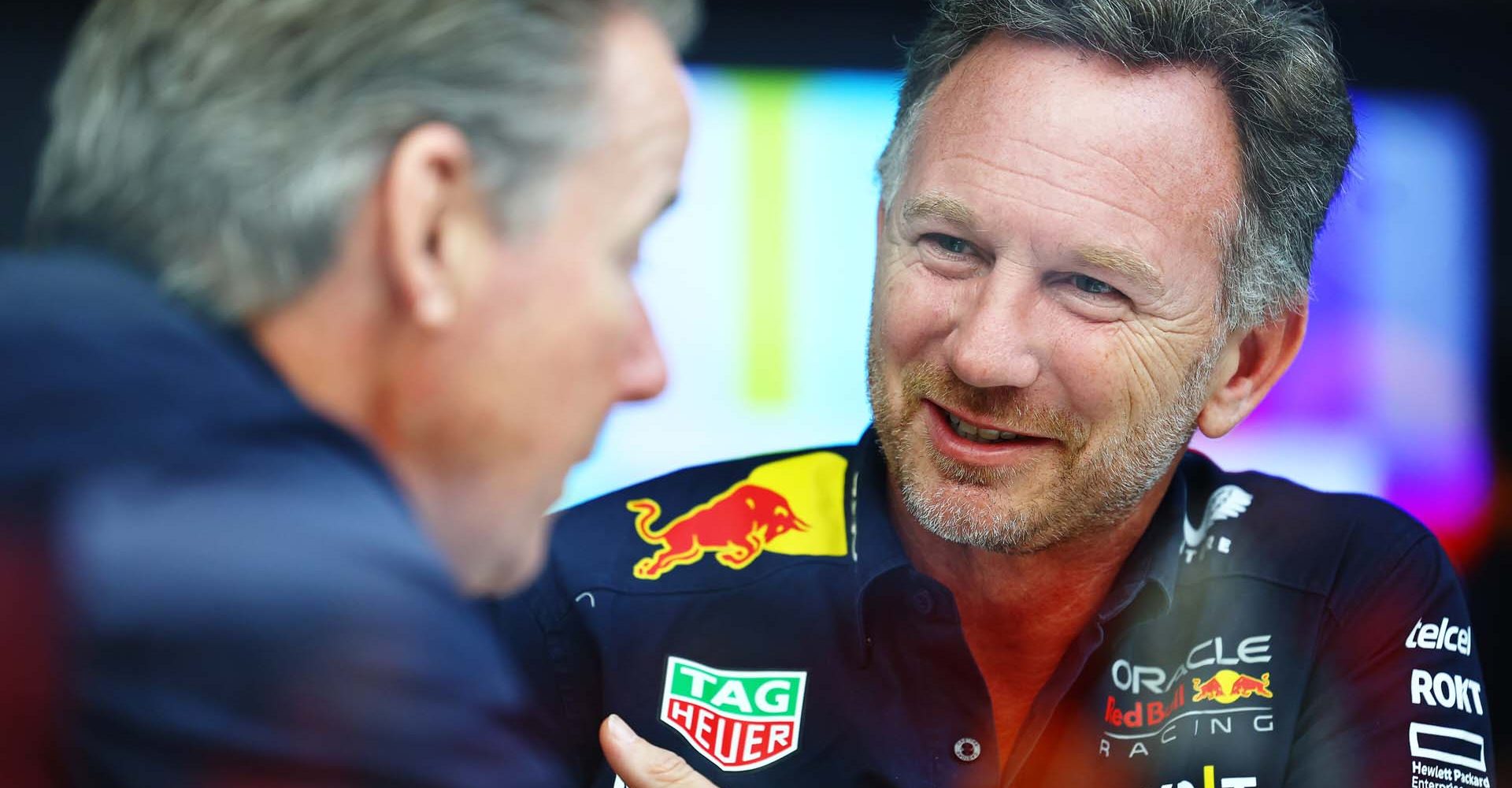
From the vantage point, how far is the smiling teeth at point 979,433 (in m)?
1.67

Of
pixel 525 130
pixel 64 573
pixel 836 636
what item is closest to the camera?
pixel 64 573

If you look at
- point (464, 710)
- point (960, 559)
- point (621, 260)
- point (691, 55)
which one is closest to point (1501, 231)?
point (691, 55)

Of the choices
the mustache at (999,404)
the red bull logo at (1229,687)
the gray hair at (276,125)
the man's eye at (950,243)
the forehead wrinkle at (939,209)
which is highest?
the gray hair at (276,125)

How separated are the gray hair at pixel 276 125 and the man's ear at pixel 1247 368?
113cm

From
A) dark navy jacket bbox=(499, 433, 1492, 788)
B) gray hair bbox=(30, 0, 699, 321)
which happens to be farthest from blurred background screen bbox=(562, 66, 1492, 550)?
gray hair bbox=(30, 0, 699, 321)

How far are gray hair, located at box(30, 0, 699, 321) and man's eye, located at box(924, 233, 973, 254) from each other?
82cm

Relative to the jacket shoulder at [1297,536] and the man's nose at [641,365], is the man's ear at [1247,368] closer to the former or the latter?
the jacket shoulder at [1297,536]

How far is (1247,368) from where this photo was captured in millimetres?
1873

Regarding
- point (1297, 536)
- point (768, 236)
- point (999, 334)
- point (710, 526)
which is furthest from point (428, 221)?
point (768, 236)

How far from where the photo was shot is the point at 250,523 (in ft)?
2.58

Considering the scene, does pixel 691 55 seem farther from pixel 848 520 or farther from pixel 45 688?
pixel 45 688

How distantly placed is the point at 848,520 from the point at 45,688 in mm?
1152

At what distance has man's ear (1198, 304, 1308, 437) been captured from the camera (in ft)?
6.00

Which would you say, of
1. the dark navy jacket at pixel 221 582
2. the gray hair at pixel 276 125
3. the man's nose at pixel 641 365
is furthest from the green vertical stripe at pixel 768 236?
the dark navy jacket at pixel 221 582
